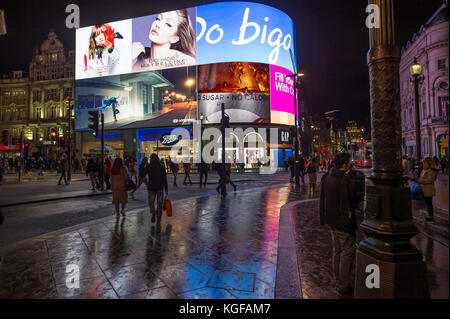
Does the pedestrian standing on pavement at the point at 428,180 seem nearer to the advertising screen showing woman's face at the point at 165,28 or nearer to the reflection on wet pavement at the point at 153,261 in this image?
the reflection on wet pavement at the point at 153,261

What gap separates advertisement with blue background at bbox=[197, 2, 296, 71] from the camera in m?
36.4

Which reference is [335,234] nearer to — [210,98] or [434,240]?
[434,240]

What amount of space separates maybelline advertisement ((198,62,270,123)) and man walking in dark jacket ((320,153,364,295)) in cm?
3309

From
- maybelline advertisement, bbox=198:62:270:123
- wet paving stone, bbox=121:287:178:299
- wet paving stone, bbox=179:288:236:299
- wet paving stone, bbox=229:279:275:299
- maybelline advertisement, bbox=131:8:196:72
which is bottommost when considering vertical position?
wet paving stone, bbox=229:279:275:299

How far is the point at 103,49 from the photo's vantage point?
41406 mm

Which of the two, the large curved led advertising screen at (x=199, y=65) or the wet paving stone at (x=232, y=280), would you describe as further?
the large curved led advertising screen at (x=199, y=65)

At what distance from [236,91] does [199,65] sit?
238 inches

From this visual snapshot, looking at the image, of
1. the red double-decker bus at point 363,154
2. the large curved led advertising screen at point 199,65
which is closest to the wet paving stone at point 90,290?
the red double-decker bus at point 363,154

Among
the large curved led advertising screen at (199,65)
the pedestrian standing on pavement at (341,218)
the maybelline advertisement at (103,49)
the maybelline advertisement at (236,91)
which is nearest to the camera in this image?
the pedestrian standing on pavement at (341,218)

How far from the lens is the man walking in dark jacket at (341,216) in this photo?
3.30 m

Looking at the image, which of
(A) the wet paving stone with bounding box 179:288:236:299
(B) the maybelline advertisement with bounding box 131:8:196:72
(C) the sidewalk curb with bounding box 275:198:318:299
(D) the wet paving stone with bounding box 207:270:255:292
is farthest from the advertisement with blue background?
(A) the wet paving stone with bounding box 179:288:236:299

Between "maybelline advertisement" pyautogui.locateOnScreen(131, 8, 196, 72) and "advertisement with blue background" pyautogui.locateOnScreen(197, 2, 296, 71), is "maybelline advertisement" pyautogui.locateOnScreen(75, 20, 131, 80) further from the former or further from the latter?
"advertisement with blue background" pyautogui.locateOnScreen(197, 2, 296, 71)

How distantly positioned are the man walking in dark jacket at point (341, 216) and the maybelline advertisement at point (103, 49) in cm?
4096
